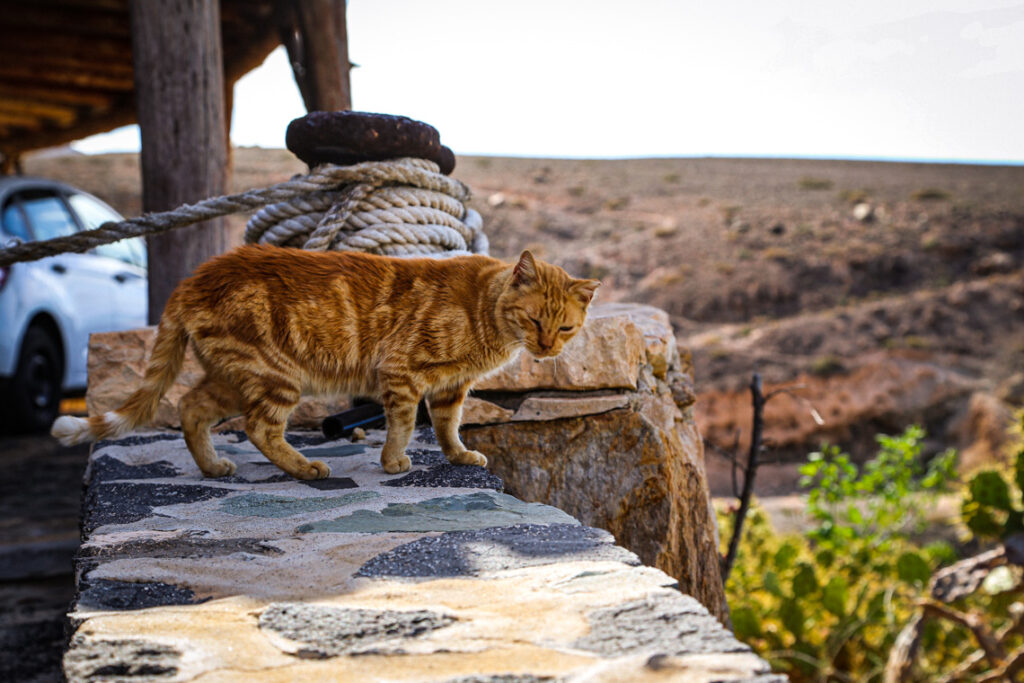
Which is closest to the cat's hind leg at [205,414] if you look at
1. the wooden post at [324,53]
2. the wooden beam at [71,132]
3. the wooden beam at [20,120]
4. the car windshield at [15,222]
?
the wooden post at [324,53]

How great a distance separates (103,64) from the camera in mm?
7258

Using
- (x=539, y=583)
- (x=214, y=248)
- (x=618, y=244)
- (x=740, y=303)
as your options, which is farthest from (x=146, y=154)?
(x=618, y=244)

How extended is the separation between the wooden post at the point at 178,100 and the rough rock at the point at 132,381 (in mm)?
1134

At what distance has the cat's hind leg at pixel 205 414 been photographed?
8.07ft

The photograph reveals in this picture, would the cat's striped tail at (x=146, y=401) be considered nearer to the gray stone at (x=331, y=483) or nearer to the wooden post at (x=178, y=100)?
the gray stone at (x=331, y=483)

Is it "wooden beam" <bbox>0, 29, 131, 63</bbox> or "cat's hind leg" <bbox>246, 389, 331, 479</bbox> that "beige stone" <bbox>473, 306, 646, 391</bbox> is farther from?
"wooden beam" <bbox>0, 29, 131, 63</bbox>

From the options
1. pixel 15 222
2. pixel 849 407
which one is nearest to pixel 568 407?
pixel 15 222

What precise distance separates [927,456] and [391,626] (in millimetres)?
14084

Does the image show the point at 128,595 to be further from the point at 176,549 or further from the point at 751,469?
the point at 751,469

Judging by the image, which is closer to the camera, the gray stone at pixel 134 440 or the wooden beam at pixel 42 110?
the gray stone at pixel 134 440

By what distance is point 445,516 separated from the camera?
6.51ft

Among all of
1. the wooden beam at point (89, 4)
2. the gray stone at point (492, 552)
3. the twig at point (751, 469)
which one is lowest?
the twig at point (751, 469)

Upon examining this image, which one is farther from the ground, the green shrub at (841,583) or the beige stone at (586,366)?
the beige stone at (586,366)

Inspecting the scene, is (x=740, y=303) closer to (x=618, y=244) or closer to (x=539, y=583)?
(x=618, y=244)
